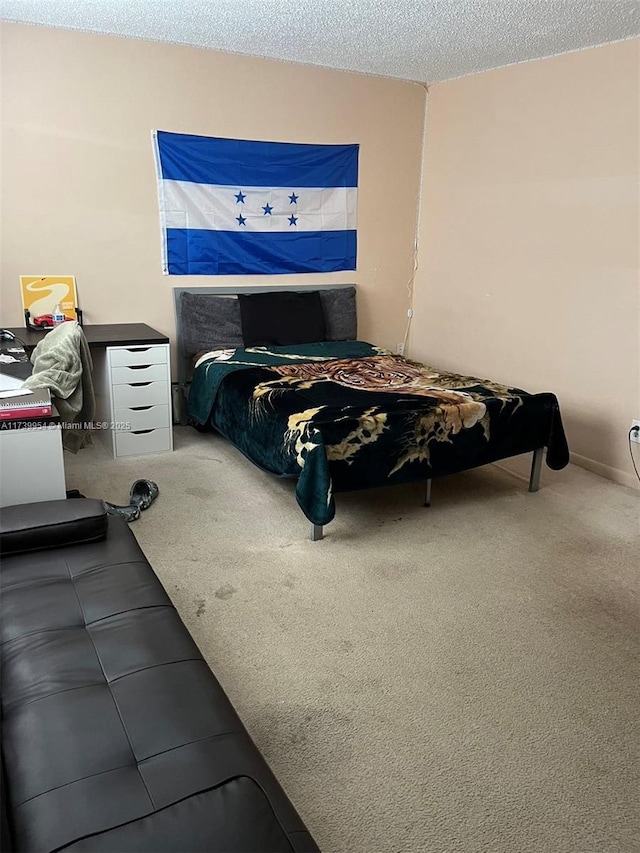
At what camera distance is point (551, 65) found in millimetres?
3789

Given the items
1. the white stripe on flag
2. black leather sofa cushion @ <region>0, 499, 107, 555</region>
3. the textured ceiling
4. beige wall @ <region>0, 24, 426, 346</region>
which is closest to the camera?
black leather sofa cushion @ <region>0, 499, 107, 555</region>

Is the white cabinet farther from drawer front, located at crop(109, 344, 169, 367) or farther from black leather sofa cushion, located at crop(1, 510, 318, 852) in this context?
black leather sofa cushion, located at crop(1, 510, 318, 852)

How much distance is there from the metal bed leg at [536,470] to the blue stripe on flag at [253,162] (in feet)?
7.83

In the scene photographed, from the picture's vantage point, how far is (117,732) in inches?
51.6

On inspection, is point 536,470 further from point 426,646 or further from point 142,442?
point 142,442

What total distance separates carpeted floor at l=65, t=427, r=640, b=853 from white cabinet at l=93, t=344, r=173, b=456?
0.27m

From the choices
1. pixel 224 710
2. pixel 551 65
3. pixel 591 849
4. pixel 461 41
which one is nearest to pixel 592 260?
pixel 551 65

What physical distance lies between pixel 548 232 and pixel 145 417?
262cm

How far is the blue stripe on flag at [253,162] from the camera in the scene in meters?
4.06

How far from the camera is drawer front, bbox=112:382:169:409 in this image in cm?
369

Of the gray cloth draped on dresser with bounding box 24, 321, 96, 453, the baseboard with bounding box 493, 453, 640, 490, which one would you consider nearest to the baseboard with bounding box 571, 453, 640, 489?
the baseboard with bounding box 493, 453, 640, 490

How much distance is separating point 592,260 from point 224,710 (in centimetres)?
326

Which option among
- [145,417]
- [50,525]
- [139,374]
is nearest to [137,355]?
[139,374]

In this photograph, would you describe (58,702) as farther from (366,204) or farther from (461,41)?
(366,204)
